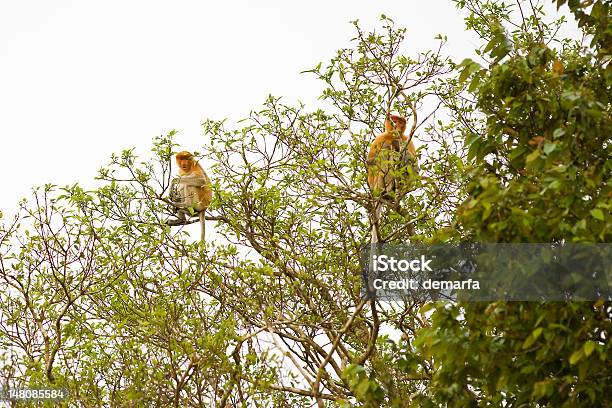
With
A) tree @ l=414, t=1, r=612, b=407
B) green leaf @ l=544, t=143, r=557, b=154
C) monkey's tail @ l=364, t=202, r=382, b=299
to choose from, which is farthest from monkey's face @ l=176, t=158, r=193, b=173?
green leaf @ l=544, t=143, r=557, b=154

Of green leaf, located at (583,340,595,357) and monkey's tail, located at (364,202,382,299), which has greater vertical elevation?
monkey's tail, located at (364,202,382,299)

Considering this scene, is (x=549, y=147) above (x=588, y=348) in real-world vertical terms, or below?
above

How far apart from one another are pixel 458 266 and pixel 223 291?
7.78ft

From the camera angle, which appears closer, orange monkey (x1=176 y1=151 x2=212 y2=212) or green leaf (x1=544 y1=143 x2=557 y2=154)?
green leaf (x1=544 y1=143 x2=557 y2=154)

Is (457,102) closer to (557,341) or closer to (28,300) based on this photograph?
(28,300)

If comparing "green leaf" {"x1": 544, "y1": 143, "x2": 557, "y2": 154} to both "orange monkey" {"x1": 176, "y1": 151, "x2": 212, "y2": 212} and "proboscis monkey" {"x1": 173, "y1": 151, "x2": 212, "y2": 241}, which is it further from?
"orange monkey" {"x1": 176, "y1": 151, "x2": 212, "y2": 212}

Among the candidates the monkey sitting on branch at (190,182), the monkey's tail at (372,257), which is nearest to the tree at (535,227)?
the monkey's tail at (372,257)

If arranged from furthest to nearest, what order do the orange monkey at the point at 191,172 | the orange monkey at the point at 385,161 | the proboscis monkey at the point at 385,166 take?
1. the orange monkey at the point at 191,172
2. the orange monkey at the point at 385,161
3. the proboscis monkey at the point at 385,166

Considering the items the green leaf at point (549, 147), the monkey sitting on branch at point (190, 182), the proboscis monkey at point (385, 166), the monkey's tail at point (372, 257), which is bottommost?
the green leaf at point (549, 147)

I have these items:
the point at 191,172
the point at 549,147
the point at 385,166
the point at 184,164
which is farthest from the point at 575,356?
the point at 184,164

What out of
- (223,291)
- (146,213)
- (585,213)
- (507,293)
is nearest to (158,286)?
(223,291)

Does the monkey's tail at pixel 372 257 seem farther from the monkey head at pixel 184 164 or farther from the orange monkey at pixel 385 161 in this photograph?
the monkey head at pixel 184 164

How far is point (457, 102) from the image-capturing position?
260 inches

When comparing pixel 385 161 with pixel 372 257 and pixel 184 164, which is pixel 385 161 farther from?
pixel 184 164
